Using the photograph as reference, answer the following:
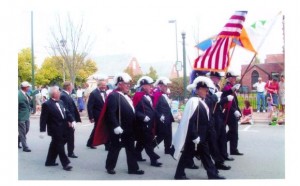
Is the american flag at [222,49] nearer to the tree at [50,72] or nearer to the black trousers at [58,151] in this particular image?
the black trousers at [58,151]

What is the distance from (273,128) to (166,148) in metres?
4.54

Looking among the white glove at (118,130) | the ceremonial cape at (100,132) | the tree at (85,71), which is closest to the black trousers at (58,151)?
the ceremonial cape at (100,132)

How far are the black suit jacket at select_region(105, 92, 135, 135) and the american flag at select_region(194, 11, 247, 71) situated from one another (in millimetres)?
1722

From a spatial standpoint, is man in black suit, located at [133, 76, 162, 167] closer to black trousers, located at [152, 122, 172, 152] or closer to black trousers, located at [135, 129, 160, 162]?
black trousers, located at [135, 129, 160, 162]

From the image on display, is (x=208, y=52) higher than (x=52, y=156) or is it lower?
higher

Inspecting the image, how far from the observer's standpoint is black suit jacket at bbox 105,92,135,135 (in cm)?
680

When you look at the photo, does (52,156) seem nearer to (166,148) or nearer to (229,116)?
(166,148)

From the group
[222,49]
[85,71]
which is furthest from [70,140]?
[85,71]

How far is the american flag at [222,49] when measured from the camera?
24.9 ft

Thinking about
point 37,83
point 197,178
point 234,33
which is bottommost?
point 197,178

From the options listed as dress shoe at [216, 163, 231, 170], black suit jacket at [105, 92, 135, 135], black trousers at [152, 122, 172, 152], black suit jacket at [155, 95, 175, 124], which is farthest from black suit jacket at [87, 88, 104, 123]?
dress shoe at [216, 163, 231, 170]

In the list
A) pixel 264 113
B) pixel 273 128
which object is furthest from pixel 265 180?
pixel 264 113

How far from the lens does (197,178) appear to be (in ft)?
21.8

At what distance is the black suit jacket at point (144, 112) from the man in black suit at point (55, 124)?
4.35ft
